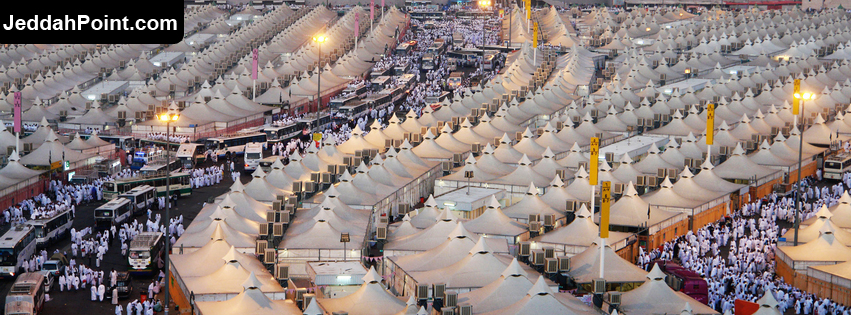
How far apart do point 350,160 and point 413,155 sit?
281 centimetres

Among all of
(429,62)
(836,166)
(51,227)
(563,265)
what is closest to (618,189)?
(563,265)

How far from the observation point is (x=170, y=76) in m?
87.1

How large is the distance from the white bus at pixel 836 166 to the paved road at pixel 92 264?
88.9 feet

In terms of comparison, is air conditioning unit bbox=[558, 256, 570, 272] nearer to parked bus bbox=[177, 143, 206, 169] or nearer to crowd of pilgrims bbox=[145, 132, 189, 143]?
parked bus bbox=[177, 143, 206, 169]

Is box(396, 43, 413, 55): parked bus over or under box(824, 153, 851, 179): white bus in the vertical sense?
over

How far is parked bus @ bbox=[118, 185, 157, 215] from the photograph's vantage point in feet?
154

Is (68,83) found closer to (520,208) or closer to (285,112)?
(285,112)

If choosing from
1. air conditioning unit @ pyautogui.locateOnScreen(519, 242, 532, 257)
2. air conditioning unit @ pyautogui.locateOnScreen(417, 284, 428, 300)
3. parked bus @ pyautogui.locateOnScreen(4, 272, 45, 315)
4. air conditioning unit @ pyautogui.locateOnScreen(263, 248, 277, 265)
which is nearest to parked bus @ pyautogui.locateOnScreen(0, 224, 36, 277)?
parked bus @ pyautogui.locateOnScreen(4, 272, 45, 315)

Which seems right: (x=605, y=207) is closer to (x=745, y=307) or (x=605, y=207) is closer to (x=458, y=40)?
(x=745, y=307)

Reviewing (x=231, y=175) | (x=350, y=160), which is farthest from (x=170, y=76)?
(x=350, y=160)

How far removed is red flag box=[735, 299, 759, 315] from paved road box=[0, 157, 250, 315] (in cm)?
1766

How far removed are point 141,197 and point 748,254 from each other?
2361cm

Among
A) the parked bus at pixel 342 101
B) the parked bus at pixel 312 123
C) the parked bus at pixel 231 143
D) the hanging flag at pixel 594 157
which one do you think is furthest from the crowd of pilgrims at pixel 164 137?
the hanging flag at pixel 594 157

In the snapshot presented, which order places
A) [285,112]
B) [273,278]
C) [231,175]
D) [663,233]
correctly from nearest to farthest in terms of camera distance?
1. [273,278]
2. [663,233]
3. [231,175]
4. [285,112]
